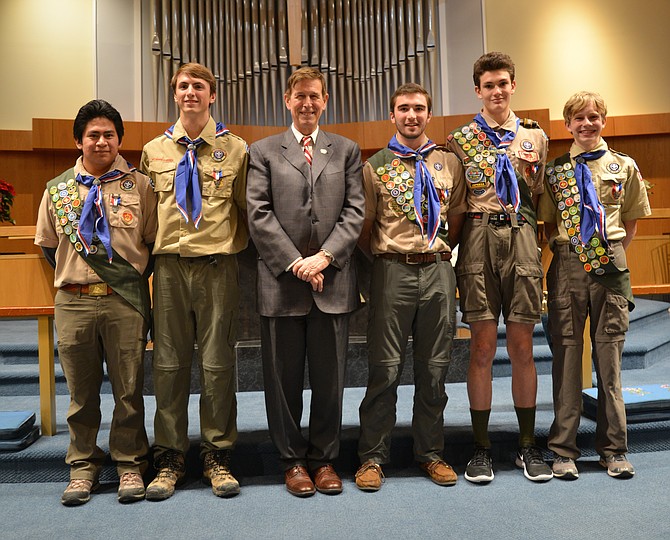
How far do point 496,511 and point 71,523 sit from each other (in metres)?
1.44

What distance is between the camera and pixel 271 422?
2.48 meters

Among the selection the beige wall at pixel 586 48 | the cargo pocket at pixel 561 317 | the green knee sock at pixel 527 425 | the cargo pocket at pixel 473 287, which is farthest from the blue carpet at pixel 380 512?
the beige wall at pixel 586 48

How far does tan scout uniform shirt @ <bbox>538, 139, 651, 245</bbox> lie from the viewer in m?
2.58

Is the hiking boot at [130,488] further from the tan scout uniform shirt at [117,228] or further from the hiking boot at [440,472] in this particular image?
the hiking boot at [440,472]

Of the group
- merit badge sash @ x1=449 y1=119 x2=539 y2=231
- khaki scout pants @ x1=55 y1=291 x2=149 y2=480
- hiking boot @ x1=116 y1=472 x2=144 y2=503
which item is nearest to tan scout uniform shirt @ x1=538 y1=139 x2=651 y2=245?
merit badge sash @ x1=449 y1=119 x2=539 y2=231

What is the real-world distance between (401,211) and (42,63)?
19.7ft

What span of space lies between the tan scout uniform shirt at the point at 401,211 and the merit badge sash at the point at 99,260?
3.00 feet

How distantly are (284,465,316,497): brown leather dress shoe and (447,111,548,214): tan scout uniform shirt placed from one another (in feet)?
3.96

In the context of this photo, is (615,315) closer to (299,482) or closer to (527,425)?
(527,425)

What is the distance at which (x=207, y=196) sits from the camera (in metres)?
2.47

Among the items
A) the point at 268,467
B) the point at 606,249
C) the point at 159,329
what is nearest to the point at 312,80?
the point at 159,329

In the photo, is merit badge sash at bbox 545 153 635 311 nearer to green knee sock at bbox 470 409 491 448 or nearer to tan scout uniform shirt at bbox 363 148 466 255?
tan scout uniform shirt at bbox 363 148 466 255

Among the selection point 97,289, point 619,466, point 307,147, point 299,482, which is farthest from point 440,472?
point 97,289

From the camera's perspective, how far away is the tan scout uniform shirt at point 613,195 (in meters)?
2.58
